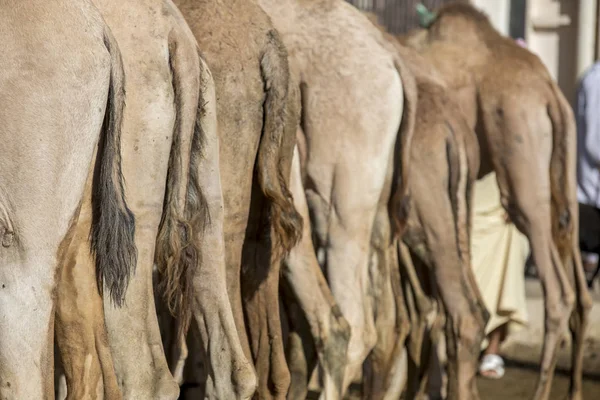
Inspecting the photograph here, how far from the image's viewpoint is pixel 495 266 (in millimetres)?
8828

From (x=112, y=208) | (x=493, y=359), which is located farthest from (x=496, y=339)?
(x=112, y=208)

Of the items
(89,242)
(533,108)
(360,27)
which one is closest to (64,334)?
(89,242)

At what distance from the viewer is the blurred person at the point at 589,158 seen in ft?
27.5

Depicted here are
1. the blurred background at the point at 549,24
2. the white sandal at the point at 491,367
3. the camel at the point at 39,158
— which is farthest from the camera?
the blurred background at the point at 549,24

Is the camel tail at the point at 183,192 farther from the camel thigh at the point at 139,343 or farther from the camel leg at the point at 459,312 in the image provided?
the camel leg at the point at 459,312

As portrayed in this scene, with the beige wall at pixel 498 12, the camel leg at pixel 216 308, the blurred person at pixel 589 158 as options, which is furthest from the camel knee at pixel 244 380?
the beige wall at pixel 498 12

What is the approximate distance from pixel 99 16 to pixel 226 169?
1209 millimetres

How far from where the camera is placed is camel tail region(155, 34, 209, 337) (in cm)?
397

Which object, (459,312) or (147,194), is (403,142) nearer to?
(459,312)

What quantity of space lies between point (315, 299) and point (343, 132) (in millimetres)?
786

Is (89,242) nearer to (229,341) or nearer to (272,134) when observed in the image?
(229,341)

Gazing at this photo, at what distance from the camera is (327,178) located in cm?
536

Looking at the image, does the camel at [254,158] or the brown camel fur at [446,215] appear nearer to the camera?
the camel at [254,158]

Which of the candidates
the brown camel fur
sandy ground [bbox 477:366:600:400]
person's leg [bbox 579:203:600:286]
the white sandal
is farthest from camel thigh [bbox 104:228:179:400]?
person's leg [bbox 579:203:600:286]
